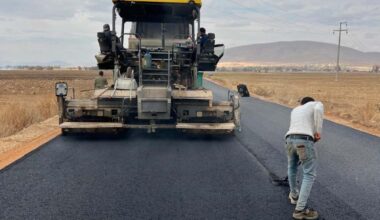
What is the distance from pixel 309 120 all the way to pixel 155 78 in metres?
6.37

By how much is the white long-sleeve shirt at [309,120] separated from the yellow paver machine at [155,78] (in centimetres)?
481

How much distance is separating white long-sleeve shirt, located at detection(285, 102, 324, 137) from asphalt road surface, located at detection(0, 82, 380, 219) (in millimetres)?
983

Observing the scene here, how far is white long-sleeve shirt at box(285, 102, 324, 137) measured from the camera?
209 inches

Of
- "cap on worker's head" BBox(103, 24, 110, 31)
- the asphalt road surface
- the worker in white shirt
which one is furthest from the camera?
"cap on worker's head" BBox(103, 24, 110, 31)

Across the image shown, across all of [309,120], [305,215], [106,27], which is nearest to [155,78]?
[106,27]

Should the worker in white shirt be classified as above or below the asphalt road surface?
above

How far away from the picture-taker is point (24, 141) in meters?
10.4

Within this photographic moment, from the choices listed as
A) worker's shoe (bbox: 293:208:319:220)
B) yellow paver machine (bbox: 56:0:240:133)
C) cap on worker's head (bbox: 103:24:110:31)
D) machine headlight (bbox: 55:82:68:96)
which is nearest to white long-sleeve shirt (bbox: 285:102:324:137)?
worker's shoe (bbox: 293:208:319:220)

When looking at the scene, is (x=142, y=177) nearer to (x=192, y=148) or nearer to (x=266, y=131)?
(x=192, y=148)

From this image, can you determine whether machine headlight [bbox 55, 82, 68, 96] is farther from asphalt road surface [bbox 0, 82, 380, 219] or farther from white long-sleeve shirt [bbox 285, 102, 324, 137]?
white long-sleeve shirt [bbox 285, 102, 324, 137]

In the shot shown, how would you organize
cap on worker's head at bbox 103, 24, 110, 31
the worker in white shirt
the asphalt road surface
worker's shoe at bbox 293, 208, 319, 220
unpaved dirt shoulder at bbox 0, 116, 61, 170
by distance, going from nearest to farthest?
worker's shoe at bbox 293, 208, 319, 220
the worker in white shirt
the asphalt road surface
unpaved dirt shoulder at bbox 0, 116, 61, 170
cap on worker's head at bbox 103, 24, 110, 31

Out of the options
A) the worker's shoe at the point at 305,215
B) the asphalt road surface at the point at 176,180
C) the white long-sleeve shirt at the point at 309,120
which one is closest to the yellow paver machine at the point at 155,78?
the asphalt road surface at the point at 176,180

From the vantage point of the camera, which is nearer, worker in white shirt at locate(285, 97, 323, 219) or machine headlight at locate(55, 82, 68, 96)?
worker in white shirt at locate(285, 97, 323, 219)

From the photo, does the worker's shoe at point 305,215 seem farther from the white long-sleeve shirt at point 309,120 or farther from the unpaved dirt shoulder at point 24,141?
the unpaved dirt shoulder at point 24,141
